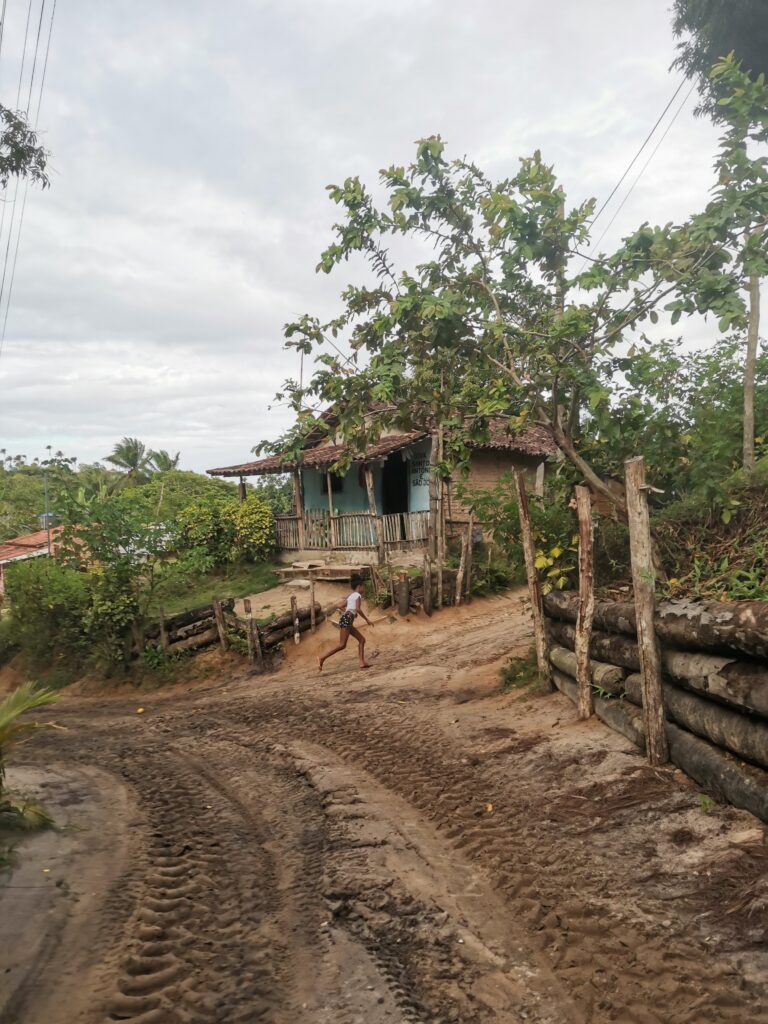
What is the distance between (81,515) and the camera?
12.6m

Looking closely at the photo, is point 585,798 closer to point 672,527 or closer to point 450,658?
point 672,527

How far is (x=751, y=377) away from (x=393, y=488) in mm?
15838

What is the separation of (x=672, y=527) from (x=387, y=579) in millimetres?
8739

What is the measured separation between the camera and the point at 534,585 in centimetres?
814

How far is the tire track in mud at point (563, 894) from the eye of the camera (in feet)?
10.2

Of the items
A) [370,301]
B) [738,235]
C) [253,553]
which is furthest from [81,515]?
[738,235]

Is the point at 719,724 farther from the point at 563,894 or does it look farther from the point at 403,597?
the point at 403,597

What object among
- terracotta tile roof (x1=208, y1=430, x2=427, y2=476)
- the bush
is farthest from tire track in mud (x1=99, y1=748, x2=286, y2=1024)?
terracotta tile roof (x1=208, y1=430, x2=427, y2=476)

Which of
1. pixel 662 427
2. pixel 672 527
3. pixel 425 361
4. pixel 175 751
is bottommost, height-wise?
pixel 175 751

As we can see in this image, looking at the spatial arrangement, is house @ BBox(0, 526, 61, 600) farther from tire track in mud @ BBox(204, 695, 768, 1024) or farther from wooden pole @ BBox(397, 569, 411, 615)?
tire track in mud @ BBox(204, 695, 768, 1024)

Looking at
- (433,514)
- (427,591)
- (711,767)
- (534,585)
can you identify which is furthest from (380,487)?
(711,767)

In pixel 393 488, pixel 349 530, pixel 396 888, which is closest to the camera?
pixel 396 888

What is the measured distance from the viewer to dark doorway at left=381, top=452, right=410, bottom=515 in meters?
21.6

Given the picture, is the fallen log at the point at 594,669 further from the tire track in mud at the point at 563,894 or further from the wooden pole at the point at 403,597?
the wooden pole at the point at 403,597
